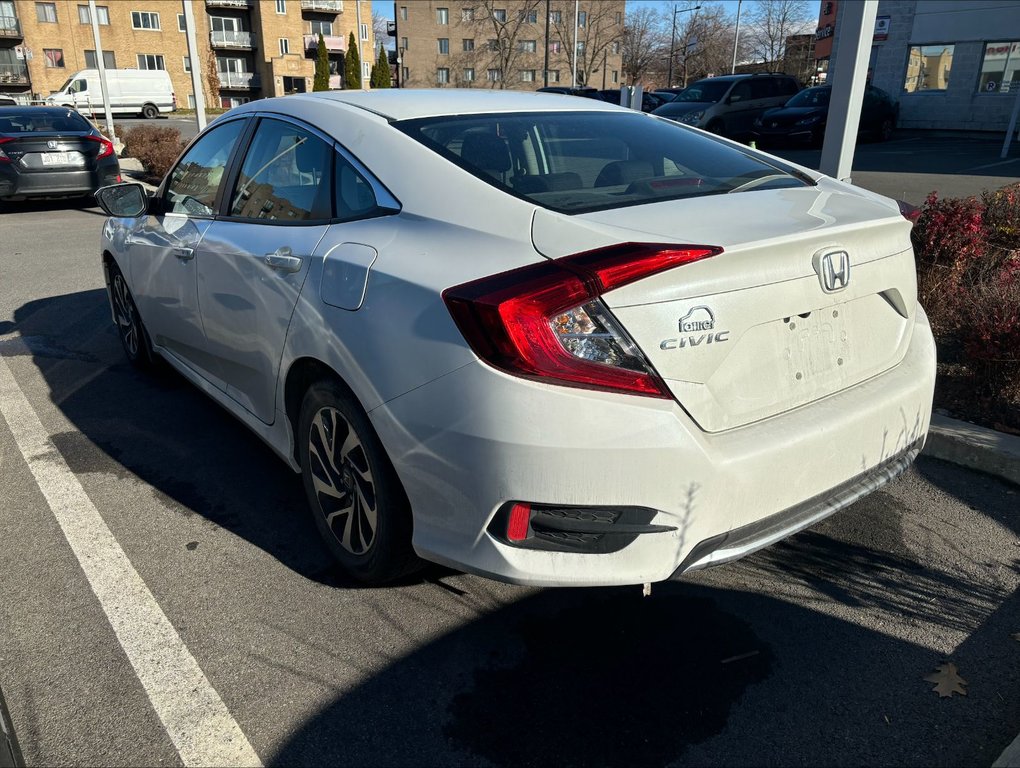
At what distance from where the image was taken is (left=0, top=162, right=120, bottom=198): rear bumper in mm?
11727

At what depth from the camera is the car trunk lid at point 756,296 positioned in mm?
2117

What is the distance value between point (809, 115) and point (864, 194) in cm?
1948

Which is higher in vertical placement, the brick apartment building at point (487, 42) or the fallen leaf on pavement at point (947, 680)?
the brick apartment building at point (487, 42)

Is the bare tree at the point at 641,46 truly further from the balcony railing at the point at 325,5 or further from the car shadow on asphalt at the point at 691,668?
the car shadow on asphalt at the point at 691,668

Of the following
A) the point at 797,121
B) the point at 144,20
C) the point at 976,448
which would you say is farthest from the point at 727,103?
the point at 144,20

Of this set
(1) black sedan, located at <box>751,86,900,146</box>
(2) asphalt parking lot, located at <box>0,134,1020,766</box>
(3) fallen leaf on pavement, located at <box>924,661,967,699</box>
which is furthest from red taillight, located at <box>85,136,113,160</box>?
(1) black sedan, located at <box>751,86,900,146</box>

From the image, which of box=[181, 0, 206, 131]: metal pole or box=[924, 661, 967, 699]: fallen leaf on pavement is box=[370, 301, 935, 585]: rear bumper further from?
box=[181, 0, 206, 131]: metal pole

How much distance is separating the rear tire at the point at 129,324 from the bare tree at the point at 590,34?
2805 inches

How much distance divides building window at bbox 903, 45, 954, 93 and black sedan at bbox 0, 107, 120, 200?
25.4 m

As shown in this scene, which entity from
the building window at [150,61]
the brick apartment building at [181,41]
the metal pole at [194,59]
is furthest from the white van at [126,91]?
the metal pole at [194,59]

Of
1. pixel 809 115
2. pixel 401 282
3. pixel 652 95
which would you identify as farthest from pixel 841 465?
pixel 652 95

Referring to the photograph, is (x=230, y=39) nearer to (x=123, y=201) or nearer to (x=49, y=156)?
(x=49, y=156)

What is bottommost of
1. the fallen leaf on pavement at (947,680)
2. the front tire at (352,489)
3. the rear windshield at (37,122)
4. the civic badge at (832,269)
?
the fallen leaf on pavement at (947,680)

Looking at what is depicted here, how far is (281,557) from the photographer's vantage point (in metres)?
3.14
